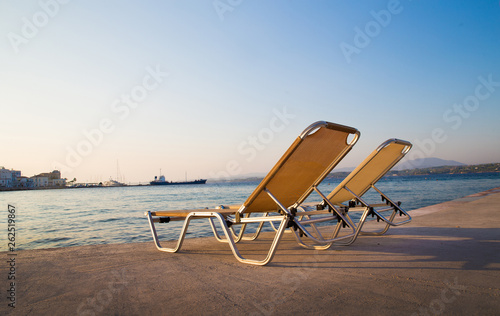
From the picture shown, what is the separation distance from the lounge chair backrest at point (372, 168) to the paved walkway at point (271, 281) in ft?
3.21

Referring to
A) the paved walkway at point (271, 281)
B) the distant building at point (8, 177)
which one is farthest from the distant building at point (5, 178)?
the paved walkway at point (271, 281)

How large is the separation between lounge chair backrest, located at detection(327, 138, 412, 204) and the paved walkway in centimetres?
98

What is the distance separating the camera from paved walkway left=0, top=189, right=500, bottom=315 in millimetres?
2473

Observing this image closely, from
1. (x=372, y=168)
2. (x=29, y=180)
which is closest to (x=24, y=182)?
(x=29, y=180)

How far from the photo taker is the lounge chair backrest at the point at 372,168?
17.3 feet

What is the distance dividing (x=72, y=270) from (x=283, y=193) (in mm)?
2904

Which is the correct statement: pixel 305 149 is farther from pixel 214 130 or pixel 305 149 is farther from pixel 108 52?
pixel 214 130

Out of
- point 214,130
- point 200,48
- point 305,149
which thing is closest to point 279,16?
point 200,48

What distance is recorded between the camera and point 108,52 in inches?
422

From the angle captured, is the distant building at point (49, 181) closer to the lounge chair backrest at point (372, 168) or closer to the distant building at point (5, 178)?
the distant building at point (5, 178)

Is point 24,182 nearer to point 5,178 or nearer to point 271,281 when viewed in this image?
point 5,178

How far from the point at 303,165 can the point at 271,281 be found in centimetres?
168

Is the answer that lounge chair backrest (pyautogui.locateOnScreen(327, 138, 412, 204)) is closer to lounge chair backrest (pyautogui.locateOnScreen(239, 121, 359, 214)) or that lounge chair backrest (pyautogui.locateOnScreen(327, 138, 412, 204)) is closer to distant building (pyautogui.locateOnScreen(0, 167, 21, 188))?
lounge chair backrest (pyautogui.locateOnScreen(239, 121, 359, 214))

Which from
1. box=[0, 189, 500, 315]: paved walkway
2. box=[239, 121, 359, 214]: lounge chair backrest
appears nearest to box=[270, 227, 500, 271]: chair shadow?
box=[0, 189, 500, 315]: paved walkway
